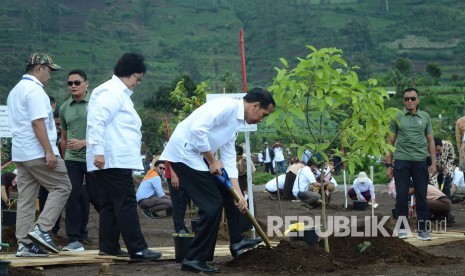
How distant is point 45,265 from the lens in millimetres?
10305

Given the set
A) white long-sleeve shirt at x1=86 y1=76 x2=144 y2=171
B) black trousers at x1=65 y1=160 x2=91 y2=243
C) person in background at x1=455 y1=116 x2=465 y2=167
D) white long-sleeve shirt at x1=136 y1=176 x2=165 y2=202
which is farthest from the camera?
white long-sleeve shirt at x1=136 y1=176 x2=165 y2=202

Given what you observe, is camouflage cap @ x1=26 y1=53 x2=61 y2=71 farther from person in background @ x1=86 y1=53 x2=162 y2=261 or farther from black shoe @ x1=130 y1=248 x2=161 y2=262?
black shoe @ x1=130 y1=248 x2=161 y2=262

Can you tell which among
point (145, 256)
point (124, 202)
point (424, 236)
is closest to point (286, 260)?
point (145, 256)

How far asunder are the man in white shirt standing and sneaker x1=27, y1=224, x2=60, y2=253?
168cm

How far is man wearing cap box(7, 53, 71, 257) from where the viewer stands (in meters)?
10.8

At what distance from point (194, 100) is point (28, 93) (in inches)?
280

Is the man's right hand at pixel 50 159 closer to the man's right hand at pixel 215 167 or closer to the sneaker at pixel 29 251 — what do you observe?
the sneaker at pixel 29 251

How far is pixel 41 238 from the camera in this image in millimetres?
10648

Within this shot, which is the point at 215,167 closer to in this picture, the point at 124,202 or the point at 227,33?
the point at 124,202

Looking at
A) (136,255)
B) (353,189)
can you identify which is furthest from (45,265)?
(353,189)

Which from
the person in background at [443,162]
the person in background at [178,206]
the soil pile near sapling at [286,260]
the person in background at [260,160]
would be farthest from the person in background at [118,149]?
the person in background at [260,160]

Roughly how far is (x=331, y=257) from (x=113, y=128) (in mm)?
2592

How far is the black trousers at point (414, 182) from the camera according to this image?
13.5 m

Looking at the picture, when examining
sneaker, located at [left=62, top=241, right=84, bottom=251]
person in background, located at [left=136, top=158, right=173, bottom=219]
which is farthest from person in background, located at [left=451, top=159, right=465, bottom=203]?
sneaker, located at [left=62, top=241, right=84, bottom=251]
